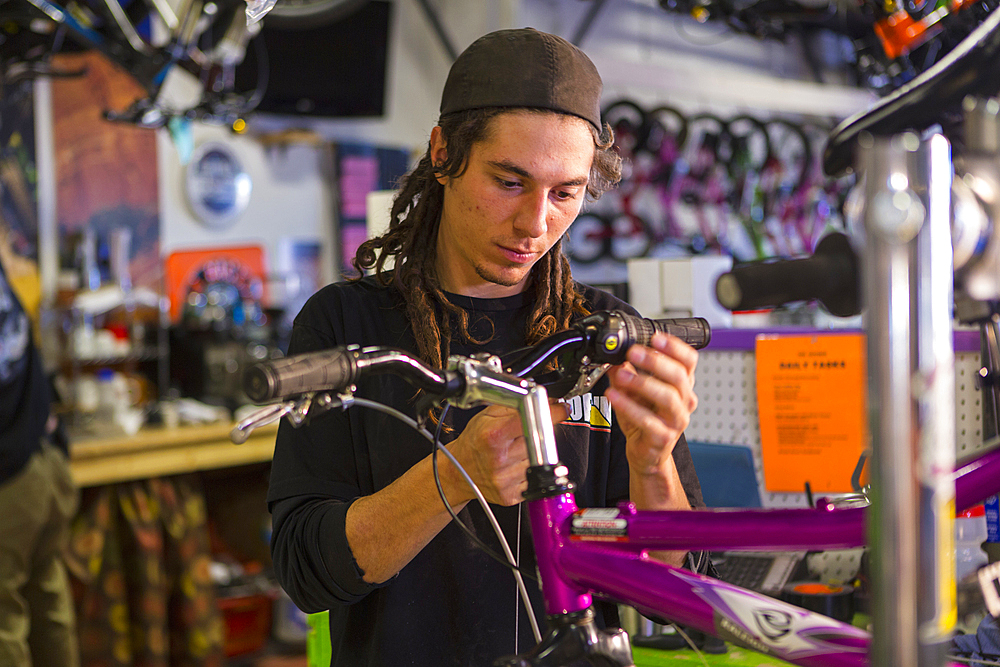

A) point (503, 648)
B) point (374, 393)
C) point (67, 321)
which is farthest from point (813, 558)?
point (67, 321)

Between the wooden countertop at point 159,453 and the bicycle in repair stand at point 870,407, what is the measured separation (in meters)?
2.38

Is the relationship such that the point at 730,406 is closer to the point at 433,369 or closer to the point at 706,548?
the point at 706,548

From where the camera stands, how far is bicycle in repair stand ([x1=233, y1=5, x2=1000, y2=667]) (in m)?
0.44

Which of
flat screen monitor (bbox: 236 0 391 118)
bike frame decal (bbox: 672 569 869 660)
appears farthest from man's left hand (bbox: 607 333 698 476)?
flat screen monitor (bbox: 236 0 391 118)

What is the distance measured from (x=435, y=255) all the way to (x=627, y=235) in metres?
3.95

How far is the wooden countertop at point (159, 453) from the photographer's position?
3088 millimetres

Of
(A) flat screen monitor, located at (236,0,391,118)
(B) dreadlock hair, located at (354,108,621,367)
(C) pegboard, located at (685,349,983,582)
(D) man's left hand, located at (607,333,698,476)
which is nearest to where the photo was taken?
(D) man's left hand, located at (607,333,698,476)

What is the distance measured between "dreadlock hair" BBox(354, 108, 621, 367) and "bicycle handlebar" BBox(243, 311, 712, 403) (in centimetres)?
36

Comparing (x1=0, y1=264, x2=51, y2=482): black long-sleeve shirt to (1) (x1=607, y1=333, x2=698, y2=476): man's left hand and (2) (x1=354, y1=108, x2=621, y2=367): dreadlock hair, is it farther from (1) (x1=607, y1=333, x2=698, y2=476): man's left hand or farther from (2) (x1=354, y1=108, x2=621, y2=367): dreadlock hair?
(1) (x1=607, y1=333, x2=698, y2=476): man's left hand

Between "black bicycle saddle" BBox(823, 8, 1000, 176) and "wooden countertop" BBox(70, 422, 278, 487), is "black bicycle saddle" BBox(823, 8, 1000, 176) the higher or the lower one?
the higher one

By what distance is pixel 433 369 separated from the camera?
0.71m

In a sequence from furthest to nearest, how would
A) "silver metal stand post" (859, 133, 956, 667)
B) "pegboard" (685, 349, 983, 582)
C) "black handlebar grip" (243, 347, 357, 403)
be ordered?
"pegboard" (685, 349, 983, 582)
"black handlebar grip" (243, 347, 357, 403)
"silver metal stand post" (859, 133, 956, 667)

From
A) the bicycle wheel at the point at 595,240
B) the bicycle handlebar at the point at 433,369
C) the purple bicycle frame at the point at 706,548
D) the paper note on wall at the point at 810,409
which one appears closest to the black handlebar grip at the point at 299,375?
the bicycle handlebar at the point at 433,369

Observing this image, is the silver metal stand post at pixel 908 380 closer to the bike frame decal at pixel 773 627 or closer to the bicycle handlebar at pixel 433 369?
the bike frame decal at pixel 773 627
